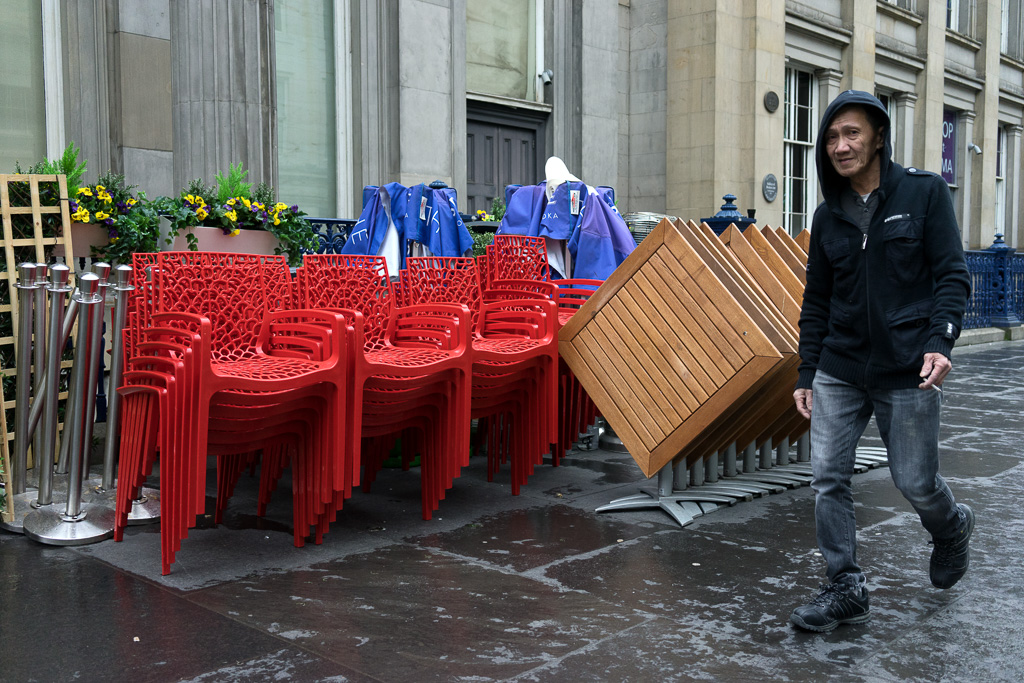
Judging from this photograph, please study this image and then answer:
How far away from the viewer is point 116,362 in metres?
4.84

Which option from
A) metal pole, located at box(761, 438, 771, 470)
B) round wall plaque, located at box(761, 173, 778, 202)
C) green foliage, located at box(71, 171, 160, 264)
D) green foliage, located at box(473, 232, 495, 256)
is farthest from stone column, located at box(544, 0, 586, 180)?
metal pole, located at box(761, 438, 771, 470)

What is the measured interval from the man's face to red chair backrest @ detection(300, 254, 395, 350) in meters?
2.75

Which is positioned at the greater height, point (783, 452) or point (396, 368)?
point (396, 368)

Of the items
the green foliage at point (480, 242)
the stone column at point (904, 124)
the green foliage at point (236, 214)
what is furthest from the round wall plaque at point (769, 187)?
the green foliage at point (236, 214)

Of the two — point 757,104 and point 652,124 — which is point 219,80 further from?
point 757,104

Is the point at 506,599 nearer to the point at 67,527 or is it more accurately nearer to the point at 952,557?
the point at 952,557

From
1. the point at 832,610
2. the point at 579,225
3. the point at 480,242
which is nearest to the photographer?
the point at 832,610

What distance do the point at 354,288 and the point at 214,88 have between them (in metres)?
5.36

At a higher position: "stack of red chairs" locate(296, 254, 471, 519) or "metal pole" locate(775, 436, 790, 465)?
"stack of red chairs" locate(296, 254, 471, 519)

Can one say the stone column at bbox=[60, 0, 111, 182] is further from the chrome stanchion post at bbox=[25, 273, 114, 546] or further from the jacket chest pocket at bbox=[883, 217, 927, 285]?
the jacket chest pocket at bbox=[883, 217, 927, 285]

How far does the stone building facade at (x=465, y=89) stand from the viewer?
950 cm

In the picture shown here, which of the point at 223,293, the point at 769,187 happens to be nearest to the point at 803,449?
the point at 223,293

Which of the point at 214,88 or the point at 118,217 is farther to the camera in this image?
the point at 214,88

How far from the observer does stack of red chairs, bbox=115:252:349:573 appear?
393 cm
